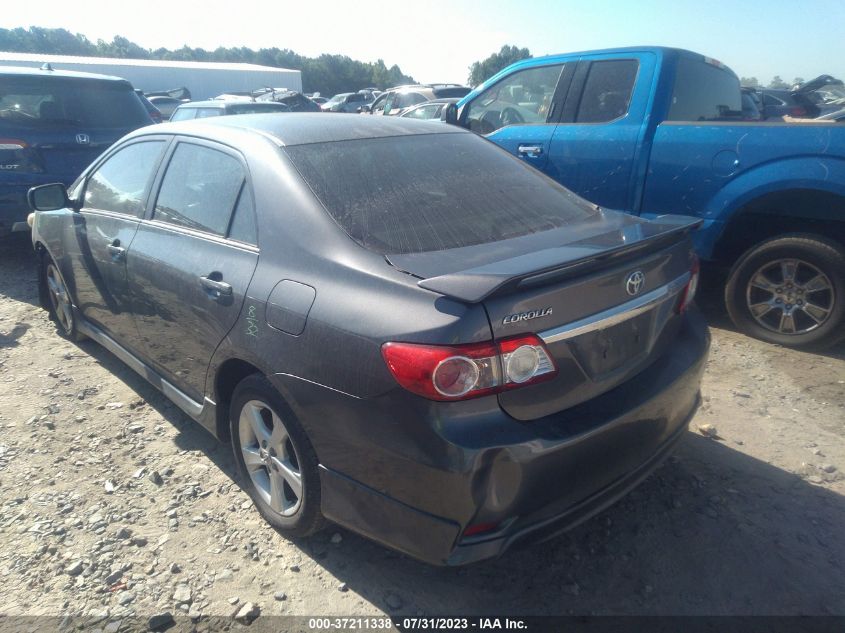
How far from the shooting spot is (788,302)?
407 centimetres

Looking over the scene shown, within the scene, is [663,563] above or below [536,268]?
below

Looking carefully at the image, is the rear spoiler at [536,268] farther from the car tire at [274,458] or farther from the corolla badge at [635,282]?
the car tire at [274,458]

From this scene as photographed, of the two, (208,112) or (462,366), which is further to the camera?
(208,112)

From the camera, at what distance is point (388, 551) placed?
97.8 inches

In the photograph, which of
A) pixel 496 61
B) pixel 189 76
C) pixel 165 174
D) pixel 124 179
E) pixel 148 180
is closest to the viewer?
pixel 165 174

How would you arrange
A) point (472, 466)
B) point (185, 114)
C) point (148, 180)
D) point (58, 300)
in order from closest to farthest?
point (472, 466) → point (148, 180) → point (58, 300) → point (185, 114)

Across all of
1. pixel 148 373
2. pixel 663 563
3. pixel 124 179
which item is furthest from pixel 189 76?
pixel 663 563

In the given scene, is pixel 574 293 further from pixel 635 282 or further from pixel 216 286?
pixel 216 286

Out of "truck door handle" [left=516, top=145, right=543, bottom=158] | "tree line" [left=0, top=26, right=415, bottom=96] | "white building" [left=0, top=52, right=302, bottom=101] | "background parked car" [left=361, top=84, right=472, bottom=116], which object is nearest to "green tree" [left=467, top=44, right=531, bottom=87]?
"tree line" [left=0, top=26, right=415, bottom=96]

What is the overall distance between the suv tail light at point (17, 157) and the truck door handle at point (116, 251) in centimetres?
343

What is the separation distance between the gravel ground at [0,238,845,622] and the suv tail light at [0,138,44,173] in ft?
11.1

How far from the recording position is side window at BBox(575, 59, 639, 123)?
182 inches

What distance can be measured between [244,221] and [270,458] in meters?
0.98

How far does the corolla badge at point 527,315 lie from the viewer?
5.87 ft
